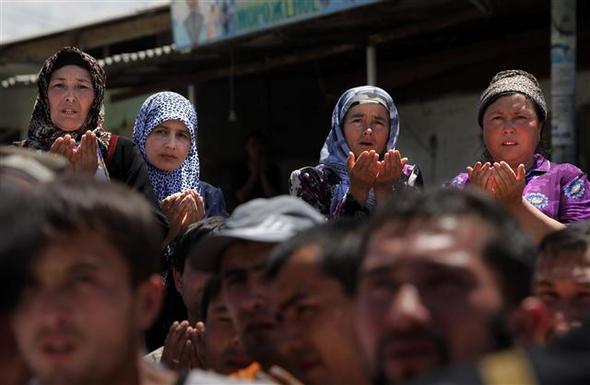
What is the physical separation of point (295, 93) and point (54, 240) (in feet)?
32.4

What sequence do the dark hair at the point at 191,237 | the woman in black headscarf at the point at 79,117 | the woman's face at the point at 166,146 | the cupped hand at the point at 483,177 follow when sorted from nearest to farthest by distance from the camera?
the dark hair at the point at 191,237, the cupped hand at the point at 483,177, the woman in black headscarf at the point at 79,117, the woman's face at the point at 166,146

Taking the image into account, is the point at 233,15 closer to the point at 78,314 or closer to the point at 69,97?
the point at 69,97

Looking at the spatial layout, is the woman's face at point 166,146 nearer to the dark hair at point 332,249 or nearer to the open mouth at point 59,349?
the dark hair at point 332,249

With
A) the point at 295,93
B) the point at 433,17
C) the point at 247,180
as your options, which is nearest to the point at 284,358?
the point at 433,17

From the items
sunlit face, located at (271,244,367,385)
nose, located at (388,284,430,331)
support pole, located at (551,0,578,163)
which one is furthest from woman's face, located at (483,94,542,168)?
support pole, located at (551,0,578,163)

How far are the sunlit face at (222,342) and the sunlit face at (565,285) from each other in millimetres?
816

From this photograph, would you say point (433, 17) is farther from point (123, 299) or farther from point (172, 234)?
point (123, 299)

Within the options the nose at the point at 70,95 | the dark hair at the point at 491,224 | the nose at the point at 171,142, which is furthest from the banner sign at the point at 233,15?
the dark hair at the point at 491,224

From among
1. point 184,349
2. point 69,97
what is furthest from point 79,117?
point 184,349

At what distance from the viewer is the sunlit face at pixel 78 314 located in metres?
2.17

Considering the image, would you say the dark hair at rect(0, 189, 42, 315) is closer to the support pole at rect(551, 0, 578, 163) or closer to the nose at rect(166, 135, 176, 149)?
the nose at rect(166, 135, 176, 149)

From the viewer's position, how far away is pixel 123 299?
226 cm

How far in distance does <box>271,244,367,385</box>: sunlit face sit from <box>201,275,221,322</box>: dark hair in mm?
490

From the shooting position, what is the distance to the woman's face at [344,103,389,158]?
477 cm
